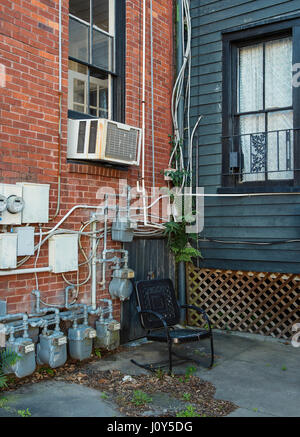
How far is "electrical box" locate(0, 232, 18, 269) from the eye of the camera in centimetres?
409

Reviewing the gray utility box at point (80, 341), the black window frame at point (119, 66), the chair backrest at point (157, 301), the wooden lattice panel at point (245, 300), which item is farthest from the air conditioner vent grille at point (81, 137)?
the wooden lattice panel at point (245, 300)

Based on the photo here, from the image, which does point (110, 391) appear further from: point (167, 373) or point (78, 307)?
point (78, 307)

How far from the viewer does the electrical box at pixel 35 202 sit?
14.3 ft

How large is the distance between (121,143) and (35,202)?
135 centimetres

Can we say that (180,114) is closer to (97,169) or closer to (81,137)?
(97,169)

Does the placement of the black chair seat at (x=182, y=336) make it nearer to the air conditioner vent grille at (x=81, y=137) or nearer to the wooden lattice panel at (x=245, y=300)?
the wooden lattice panel at (x=245, y=300)

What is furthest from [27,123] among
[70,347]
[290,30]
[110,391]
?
[290,30]

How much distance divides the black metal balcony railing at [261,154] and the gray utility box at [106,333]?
2605 millimetres

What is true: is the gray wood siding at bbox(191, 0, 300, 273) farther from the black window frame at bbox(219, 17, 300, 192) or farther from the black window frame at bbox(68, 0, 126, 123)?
the black window frame at bbox(68, 0, 126, 123)

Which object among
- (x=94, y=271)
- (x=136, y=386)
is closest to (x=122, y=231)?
(x=94, y=271)

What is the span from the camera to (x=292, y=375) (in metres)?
4.54

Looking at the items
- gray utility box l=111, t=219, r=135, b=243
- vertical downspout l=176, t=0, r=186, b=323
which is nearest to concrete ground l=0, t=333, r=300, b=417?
vertical downspout l=176, t=0, r=186, b=323

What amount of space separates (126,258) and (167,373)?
1541 millimetres

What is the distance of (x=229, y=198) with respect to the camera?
6176 millimetres
